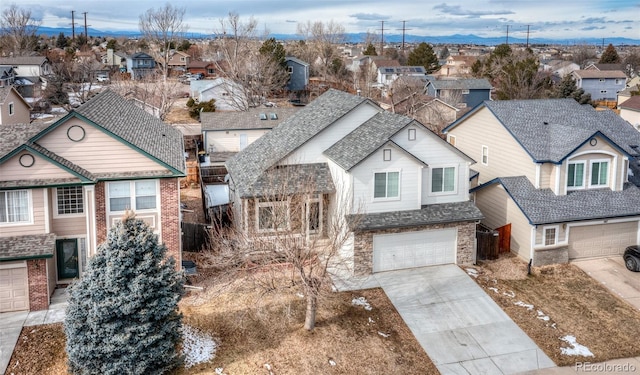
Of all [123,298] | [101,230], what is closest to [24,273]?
[101,230]

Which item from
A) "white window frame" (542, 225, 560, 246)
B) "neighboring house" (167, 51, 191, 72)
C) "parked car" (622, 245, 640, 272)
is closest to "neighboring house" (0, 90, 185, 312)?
"white window frame" (542, 225, 560, 246)

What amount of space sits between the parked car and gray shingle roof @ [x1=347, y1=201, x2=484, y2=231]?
701 cm

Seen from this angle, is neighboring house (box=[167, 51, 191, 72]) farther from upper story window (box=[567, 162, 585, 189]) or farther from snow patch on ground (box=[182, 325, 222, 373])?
snow patch on ground (box=[182, 325, 222, 373])

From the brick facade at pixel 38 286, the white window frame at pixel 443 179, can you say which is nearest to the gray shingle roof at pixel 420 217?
the white window frame at pixel 443 179

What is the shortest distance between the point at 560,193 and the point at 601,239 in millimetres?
2940

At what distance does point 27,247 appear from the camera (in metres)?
19.9

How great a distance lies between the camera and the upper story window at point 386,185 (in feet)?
78.0

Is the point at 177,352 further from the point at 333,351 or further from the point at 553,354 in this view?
the point at 553,354

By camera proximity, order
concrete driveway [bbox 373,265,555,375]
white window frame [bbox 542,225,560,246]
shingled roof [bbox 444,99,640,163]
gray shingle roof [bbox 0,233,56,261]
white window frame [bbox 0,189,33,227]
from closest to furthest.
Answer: concrete driveway [bbox 373,265,555,375] < gray shingle roof [bbox 0,233,56,261] < white window frame [bbox 0,189,33,227] < white window frame [bbox 542,225,560,246] < shingled roof [bbox 444,99,640,163]

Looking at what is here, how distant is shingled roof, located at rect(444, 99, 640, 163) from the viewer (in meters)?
25.9

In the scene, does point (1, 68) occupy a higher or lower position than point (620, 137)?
higher

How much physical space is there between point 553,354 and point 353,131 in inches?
507

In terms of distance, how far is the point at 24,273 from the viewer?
791 inches

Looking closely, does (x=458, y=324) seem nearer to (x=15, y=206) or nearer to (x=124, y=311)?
(x=124, y=311)
